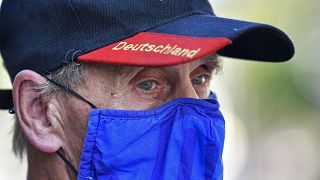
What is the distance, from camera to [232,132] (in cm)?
1084

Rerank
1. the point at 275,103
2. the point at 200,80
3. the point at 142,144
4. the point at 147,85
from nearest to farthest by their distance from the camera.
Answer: the point at 142,144 < the point at 147,85 < the point at 200,80 < the point at 275,103

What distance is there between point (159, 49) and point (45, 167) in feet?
2.56

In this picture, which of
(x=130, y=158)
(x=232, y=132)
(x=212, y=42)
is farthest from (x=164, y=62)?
(x=232, y=132)

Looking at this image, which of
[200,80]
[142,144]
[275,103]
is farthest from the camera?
[275,103]

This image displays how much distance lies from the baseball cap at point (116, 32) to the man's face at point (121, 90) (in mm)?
131

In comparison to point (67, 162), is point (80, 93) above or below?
above

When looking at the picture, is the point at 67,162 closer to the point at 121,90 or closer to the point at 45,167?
the point at 45,167

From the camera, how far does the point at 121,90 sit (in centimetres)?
289

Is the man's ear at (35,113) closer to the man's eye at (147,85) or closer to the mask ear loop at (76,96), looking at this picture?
the mask ear loop at (76,96)

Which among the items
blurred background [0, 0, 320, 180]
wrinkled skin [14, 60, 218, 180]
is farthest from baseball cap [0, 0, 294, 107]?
blurred background [0, 0, 320, 180]

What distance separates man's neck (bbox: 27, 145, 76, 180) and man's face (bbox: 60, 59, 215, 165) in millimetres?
89

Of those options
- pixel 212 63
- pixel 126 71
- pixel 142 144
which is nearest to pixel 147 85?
pixel 126 71

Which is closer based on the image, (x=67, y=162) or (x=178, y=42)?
(x=178, y=42)

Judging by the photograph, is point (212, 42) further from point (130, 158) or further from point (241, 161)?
point (241, 161)
